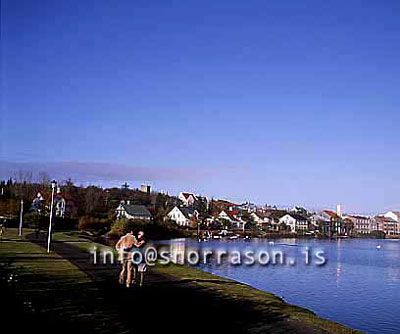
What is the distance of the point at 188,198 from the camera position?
136250 millimetres

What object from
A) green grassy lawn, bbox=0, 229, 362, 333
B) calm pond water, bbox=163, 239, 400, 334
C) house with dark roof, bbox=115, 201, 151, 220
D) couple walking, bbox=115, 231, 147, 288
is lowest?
calm pond water, bbox=163, 239, 400, 334

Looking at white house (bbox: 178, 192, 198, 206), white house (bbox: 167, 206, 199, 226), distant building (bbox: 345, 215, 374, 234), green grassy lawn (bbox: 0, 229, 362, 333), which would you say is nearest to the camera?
green grassy lawn (bbox: 0, 229, 362, 333)

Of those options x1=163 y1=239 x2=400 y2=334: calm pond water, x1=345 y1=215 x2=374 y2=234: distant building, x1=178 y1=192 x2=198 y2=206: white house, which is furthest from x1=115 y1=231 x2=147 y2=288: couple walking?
x1=345 y1=215 x2=374 y2=234: distant building

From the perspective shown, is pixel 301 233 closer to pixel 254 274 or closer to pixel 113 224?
pixel 113 224

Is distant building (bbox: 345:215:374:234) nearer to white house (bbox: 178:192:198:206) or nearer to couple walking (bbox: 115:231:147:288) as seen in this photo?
white house (bbox: 178:192:198:206)

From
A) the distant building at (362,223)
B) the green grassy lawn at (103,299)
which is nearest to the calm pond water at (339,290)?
the green grassy lawn at (103,299)

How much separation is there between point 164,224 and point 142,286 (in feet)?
203

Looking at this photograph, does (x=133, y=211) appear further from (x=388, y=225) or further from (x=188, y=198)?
(x=388, y=225)

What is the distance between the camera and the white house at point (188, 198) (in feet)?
436

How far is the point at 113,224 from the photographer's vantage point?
6319 cm

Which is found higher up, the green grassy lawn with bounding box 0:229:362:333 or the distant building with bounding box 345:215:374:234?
the distant building with bounding box 345:215:374:234

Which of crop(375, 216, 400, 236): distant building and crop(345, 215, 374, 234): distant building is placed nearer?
crop(345, 215, 374, 234): distant building

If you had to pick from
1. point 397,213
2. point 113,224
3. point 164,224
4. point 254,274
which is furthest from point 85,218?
point 397,213

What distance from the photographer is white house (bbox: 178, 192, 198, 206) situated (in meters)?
133
